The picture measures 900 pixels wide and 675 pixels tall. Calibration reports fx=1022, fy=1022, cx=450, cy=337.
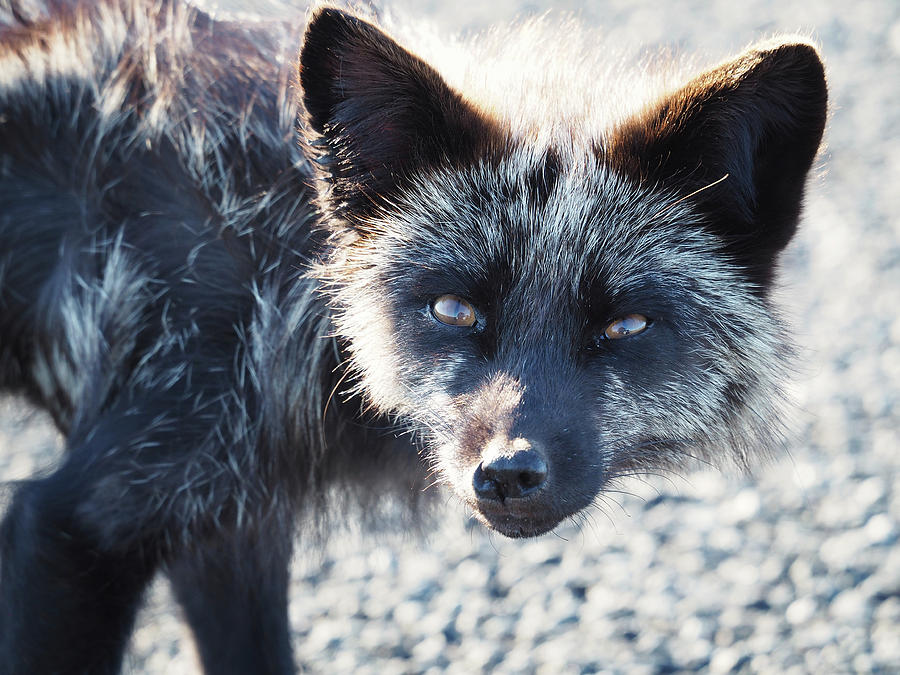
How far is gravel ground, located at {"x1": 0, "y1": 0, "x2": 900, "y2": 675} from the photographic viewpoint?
12.2ft

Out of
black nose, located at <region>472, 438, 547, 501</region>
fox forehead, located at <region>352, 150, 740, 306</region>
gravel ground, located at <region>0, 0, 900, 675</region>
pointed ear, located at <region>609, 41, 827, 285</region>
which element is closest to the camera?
black nose, located at <region>472, 438, 547, 501</region>

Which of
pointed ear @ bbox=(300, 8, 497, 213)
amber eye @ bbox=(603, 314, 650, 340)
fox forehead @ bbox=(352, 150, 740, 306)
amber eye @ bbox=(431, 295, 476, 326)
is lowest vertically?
amber eye @ bbox=(603, 314, 650, 340)

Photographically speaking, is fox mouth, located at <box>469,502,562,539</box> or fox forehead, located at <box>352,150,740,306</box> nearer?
fox mouth, located at <box>469,502,562,539</box>

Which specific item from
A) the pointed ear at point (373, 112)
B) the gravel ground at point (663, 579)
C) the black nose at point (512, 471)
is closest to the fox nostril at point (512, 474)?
the black nose at point (512, 471)

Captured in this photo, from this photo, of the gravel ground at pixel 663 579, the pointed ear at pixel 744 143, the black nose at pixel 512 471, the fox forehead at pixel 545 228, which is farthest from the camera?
the gravel ground at pixel 663 579

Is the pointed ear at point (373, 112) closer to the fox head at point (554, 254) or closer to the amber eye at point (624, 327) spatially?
the fox head at point (554, 254)

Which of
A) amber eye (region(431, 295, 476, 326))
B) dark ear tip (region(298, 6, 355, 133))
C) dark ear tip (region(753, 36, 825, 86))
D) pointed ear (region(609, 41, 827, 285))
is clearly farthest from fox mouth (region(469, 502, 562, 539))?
dark ear tip (region(753, 36, 825, 86))

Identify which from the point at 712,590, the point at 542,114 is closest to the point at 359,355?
the point at 542,114

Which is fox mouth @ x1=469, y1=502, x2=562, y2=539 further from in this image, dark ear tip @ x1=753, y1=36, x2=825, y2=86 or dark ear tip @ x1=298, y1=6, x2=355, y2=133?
dark ear tip @ x1=753, y1=36, x2=825, y2=86

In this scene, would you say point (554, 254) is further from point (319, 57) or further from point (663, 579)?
point (663, 579)

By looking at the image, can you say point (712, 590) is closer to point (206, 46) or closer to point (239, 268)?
point (239, 268)

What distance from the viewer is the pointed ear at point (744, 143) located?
2406mm

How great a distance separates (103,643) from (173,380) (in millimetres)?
764

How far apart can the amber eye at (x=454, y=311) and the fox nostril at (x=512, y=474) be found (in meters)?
0.42
